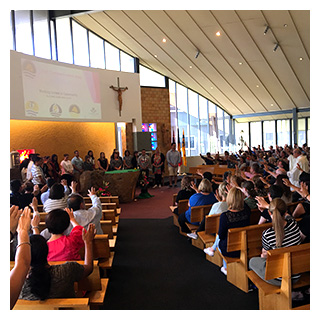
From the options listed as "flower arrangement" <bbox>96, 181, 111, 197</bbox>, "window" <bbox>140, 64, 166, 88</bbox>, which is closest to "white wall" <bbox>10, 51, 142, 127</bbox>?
"window" <bbox>140, 64, 166, 88</bbox>

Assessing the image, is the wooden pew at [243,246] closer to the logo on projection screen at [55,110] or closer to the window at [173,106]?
the logo on projection screen at [55,110]

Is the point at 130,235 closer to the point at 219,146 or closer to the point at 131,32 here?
the point at 131,32

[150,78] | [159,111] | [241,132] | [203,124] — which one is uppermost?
[150,78]

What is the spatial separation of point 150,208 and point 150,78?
27.7 ft

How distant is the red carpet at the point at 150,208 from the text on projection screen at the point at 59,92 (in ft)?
11.9

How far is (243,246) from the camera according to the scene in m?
3.13

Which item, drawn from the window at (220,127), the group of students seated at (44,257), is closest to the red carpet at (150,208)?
the group of students seated at (44,257)

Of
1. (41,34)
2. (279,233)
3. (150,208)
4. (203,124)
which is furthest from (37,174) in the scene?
(203,124)

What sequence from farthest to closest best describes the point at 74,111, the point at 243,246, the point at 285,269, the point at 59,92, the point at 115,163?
the point at 74,111, the point at 59,92, the point at 115,163, the point at 243,246, the point at 285,269

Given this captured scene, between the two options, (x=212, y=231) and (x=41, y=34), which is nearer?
(x=212, y=231)

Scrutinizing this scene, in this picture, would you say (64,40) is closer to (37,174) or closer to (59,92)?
(59,92)

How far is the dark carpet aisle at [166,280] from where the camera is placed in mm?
2934

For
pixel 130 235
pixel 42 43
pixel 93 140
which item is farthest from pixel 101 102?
pixel 130 235

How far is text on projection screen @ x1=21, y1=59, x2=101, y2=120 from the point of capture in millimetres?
8977
